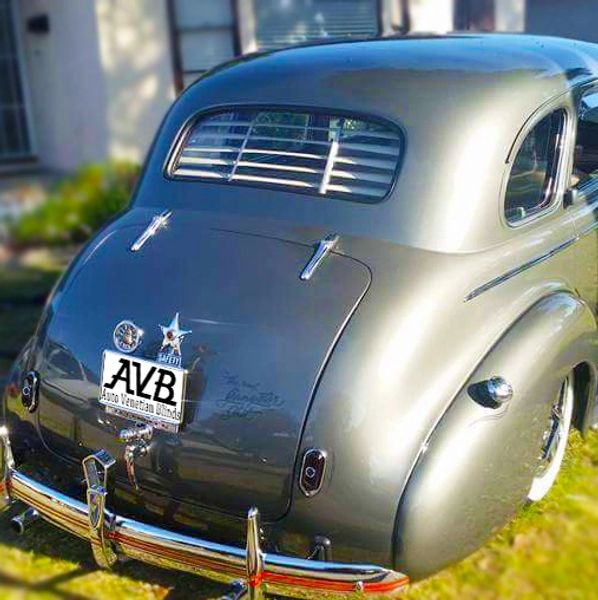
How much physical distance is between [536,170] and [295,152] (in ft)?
3.16

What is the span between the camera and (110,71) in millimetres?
9156

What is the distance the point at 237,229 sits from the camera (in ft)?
10.4

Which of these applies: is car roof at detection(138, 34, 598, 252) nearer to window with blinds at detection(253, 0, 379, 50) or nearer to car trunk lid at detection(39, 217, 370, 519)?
car trunk lid at detection(39, 217, 370, 519)

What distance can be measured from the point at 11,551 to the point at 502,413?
200 cm

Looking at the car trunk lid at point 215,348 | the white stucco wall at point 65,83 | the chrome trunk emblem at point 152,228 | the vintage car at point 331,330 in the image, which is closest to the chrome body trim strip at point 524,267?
the vintage car at point 331,330

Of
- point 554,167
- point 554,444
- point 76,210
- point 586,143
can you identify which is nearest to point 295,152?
point 554,167

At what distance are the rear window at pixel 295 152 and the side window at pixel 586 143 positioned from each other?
91cm

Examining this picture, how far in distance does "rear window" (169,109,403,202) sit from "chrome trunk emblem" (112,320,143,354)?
79cm

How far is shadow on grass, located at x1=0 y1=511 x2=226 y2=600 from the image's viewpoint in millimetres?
3072

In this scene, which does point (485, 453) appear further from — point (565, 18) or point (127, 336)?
point (565, 18)

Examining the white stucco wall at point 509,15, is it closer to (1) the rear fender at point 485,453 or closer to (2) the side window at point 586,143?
(2) the side window at point 586,143

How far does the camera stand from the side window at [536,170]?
321 cm

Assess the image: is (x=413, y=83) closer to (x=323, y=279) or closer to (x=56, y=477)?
(x=323, y=279)

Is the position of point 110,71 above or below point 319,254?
above
